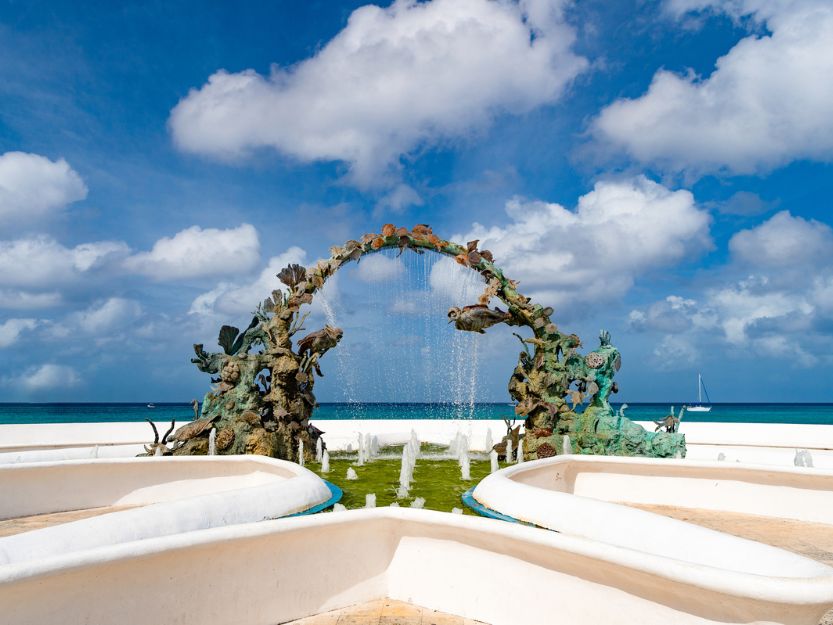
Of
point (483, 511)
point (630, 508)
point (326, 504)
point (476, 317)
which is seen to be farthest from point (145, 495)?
point (476, 317)

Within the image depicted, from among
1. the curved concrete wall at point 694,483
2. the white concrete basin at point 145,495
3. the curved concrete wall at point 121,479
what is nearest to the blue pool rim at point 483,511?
the curved concrete wall at point 694,483

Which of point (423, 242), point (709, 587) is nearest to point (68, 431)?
point (423, 242)

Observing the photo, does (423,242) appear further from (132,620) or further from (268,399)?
(132,620)

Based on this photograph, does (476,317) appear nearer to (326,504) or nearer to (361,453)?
(361,453)

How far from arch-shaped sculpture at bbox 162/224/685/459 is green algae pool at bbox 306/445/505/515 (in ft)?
4.90

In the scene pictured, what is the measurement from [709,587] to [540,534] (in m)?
1.12

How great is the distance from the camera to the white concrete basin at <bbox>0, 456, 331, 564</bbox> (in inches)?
157

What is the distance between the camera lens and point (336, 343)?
14.5m

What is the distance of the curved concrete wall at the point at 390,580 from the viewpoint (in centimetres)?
312

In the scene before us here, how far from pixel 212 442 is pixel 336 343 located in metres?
3.72

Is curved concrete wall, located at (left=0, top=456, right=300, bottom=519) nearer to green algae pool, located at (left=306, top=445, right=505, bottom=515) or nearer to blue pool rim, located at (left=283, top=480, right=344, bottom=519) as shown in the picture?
blue pool rim, located at (left=283, top=480, right=344, bottom=519)

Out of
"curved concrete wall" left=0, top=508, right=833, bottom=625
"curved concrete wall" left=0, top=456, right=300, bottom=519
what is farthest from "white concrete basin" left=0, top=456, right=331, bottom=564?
"curved concrete wall" left=0, top=508, right=833, bottom=625

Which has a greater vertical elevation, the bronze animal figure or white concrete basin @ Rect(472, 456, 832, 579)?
the bronze animal figure

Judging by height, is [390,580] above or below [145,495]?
above
